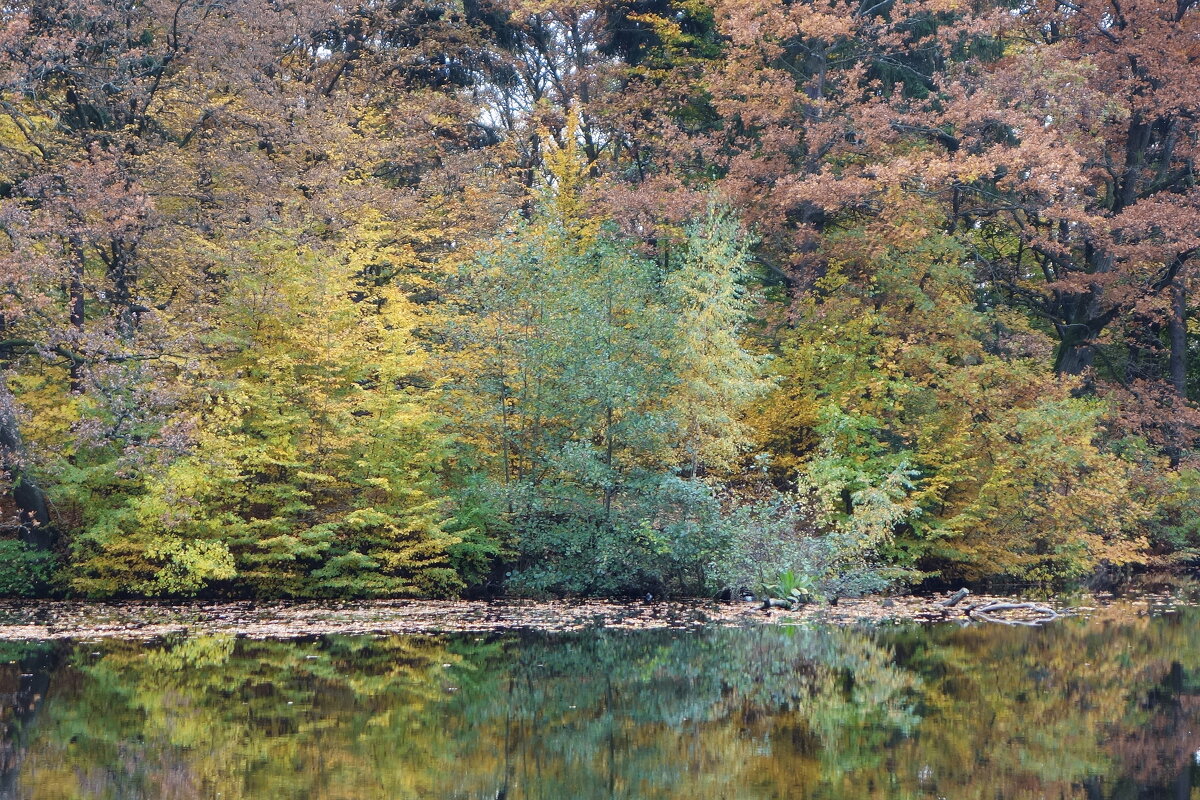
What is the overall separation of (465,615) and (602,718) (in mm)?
7763

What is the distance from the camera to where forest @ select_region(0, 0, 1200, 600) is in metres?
19.3

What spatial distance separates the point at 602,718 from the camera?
1051cm

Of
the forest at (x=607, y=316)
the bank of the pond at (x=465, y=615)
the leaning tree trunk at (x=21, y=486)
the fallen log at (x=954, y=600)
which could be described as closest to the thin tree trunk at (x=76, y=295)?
the forest at (x=607, y=316)

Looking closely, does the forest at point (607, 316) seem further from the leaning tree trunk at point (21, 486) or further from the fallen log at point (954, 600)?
the fallen log at point (954, 600)

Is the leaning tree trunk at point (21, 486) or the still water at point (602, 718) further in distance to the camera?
the leaning tree trunk at point (21, 486)

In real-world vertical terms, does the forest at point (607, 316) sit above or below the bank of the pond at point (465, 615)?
above

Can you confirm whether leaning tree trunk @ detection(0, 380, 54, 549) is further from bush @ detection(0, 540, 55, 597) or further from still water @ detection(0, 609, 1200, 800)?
still water @ detection(0, 609, 1200, 800)

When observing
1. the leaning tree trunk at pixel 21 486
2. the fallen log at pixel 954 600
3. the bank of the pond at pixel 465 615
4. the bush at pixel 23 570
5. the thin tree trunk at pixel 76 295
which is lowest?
the fallen log at pixel 954 600

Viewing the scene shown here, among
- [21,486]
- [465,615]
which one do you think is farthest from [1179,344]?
[21,486]

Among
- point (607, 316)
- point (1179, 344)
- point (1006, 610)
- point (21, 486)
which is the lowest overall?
point (1006, 610)

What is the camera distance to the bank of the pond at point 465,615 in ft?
53.2

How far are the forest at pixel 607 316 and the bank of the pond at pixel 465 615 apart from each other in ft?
2.25

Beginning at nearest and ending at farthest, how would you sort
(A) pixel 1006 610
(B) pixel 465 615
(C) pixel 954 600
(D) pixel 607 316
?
(B) pixel 465 615
(A) pixel 1006 610
(C) pixel 954 600
(D) pixel 607 316

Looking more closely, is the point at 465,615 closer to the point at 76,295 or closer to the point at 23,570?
the point at 23,570
